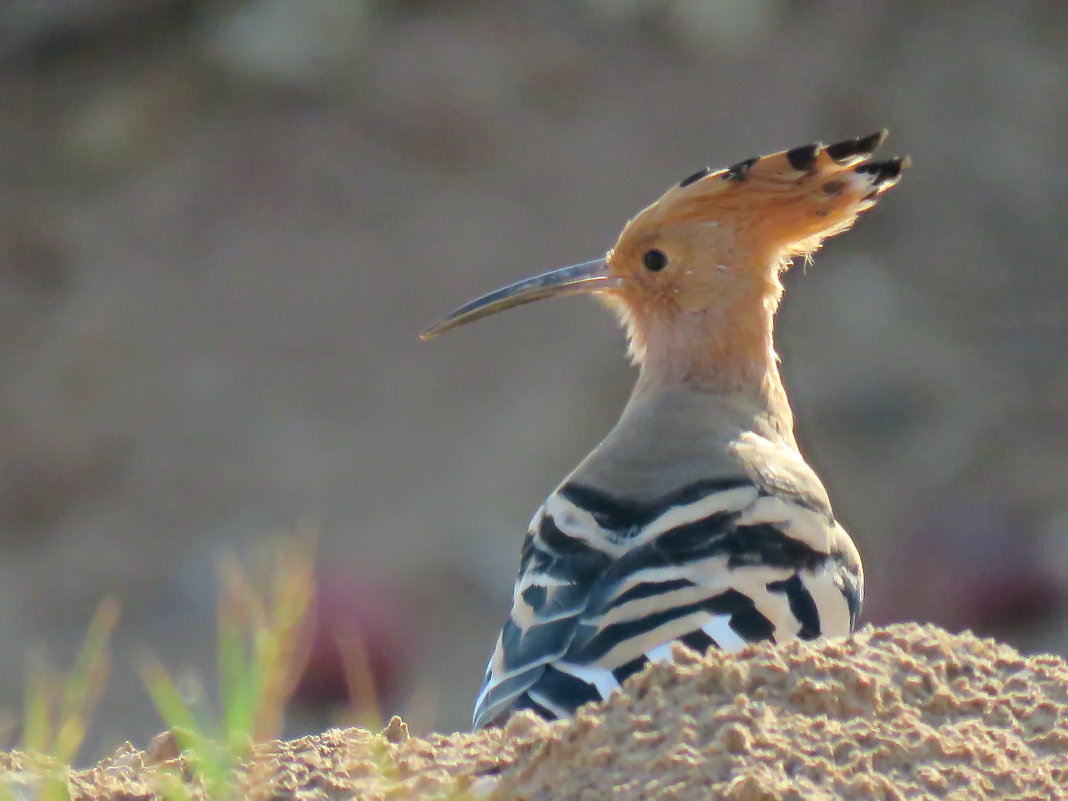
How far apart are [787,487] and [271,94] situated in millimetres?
4856

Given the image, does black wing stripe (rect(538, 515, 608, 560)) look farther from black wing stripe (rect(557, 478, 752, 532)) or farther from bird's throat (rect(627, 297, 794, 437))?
bird's throat (rect(627, 297, 794, 437))

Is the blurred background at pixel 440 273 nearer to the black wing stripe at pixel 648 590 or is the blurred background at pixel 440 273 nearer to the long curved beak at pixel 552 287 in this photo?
the long curved beak at pixel 552 287

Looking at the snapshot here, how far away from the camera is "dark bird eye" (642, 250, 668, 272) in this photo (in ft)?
9.67

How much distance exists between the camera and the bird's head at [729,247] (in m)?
2.88

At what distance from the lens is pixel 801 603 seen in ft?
7.55

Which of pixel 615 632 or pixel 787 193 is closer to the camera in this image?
pixel 615 632

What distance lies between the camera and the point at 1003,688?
1522 millimetres

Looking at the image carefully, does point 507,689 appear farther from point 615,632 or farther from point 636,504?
point 636,504

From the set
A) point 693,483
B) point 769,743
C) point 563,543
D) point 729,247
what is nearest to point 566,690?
point 563,543

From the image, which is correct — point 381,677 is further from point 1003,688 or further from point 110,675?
point 1003,688

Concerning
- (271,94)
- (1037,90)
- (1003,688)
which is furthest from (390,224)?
(1003,688)

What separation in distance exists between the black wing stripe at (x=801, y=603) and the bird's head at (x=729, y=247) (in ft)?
1.97

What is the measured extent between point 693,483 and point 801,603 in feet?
0.74

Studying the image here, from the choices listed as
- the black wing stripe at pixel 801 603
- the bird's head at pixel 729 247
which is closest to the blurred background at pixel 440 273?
the bird's head at pixel 729 247
